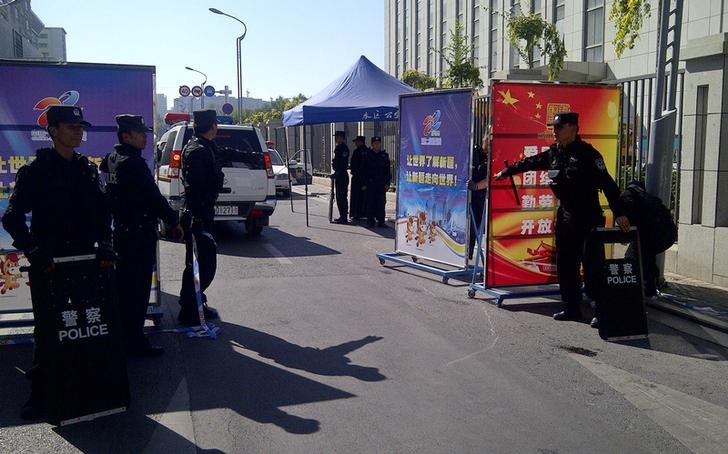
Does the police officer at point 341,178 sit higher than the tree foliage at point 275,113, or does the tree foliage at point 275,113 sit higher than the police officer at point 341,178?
the tree foliage at point 275,113

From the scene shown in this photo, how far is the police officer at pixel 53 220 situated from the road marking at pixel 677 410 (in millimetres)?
3816

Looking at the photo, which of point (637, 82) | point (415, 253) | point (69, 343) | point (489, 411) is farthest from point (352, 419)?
point (637, 82)

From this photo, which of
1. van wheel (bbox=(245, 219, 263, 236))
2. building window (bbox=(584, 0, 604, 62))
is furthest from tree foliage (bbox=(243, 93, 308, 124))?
van wheel (bbox=(245, 219, 263, 236))

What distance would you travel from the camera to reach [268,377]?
529 centimetres

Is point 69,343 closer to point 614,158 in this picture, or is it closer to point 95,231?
point 95,231

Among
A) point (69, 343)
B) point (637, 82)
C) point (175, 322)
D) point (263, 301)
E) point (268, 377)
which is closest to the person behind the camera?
point (69, 343)

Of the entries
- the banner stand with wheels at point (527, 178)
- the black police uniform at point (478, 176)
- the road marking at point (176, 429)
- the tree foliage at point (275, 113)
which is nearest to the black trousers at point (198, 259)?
the road marking at point (176, 429)

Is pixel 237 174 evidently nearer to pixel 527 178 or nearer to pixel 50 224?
pixel 527 178

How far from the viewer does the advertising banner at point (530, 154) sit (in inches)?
298

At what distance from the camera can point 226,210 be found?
39.7ft

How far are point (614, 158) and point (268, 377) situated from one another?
513 cm

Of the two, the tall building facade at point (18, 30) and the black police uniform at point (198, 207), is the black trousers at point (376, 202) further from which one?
the tall building facade at point (18, 30)

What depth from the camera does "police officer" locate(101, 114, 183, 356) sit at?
5590 mm

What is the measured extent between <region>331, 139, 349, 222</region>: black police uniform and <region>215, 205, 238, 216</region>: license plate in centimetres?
333
